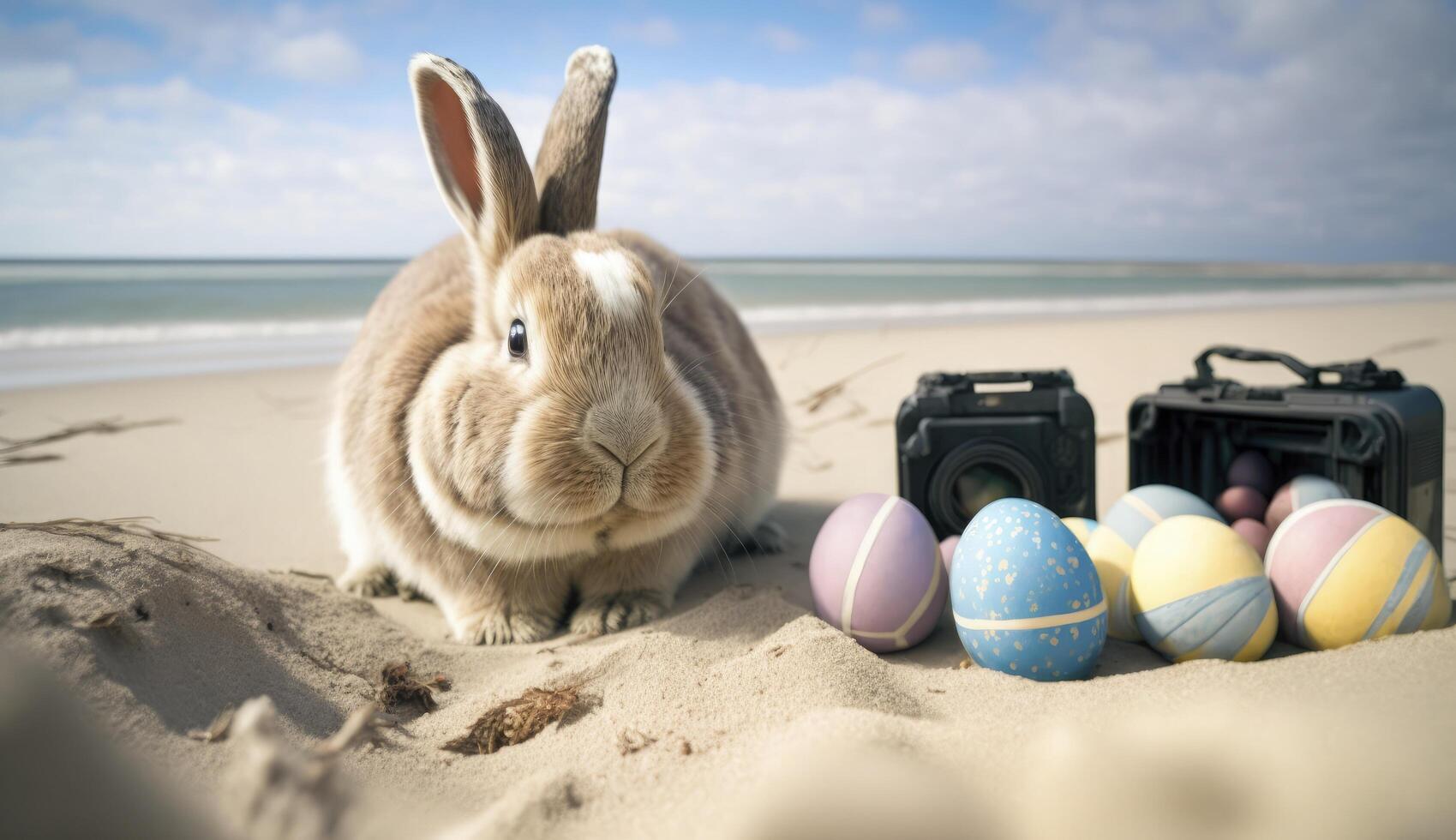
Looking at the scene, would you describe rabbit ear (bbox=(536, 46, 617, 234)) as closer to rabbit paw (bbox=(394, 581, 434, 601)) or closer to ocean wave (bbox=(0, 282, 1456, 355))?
rabbit paw (bbox=(394, 581, 434, 601))

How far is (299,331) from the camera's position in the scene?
11.4m


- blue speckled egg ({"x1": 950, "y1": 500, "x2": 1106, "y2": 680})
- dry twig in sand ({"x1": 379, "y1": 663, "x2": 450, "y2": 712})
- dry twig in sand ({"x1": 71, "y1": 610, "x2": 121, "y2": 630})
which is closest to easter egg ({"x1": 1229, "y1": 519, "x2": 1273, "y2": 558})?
blue speckled egg ({"x1": 950, "y1": 500, "x2": 1106, "y2": 680})

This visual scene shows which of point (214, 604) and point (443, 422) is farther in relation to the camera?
point (443, 422)

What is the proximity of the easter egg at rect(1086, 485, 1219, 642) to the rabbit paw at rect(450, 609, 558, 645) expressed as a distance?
1.64 metres

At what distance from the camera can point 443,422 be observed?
2379 millimetres

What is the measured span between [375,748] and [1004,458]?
208 cm

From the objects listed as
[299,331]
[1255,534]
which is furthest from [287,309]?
[1255,534]

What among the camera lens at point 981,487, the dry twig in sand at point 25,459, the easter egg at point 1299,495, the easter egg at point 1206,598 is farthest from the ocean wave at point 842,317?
the easter egg at point 1206,598

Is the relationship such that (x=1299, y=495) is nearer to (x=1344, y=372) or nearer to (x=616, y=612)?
(x=1344, y=372)

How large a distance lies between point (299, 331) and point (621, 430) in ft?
35.4

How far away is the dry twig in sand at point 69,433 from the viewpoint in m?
4.14

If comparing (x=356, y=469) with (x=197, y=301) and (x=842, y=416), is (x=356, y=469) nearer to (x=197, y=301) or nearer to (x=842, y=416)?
(x=842, y=416)

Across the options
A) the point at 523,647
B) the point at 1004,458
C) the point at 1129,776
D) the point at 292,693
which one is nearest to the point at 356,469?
the point at 523,647

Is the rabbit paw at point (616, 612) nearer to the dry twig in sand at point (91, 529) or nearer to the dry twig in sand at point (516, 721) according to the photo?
the dry twig in sand at point (516, 721)
